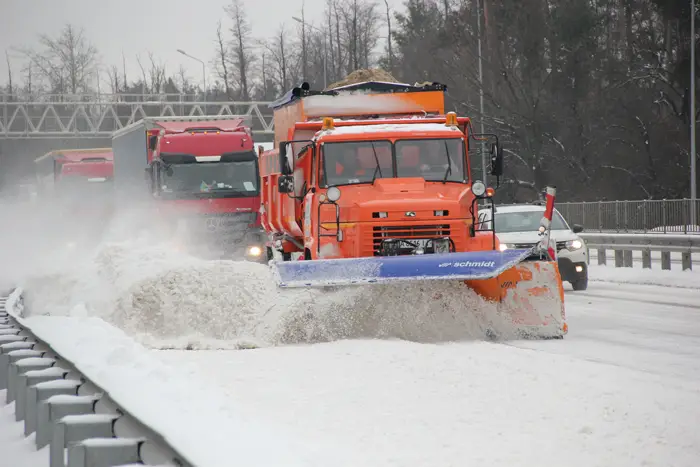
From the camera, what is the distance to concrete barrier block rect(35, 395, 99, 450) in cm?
670

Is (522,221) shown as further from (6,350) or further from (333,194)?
(6,350)

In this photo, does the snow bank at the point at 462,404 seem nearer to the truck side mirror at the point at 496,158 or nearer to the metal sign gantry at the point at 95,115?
the truck side mirror at the point at 496,158

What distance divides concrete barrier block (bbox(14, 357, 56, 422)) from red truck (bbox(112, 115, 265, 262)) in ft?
50.4

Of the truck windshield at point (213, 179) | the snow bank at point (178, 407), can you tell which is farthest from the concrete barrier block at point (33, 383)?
the truck windshield at point (213, 179)

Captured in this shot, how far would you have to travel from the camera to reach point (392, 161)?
1464cm

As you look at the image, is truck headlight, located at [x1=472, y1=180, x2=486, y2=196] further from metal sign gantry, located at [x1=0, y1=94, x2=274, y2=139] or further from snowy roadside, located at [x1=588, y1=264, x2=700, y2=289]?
metal sign gantry, located at [x1=0, y1=94, x2=274, y2=139]

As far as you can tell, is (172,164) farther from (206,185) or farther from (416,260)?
(416,260)

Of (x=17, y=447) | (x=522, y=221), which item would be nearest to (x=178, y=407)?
(x=17, y=447)

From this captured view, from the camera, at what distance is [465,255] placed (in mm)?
12383

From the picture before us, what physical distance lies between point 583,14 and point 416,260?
40279 millimetres

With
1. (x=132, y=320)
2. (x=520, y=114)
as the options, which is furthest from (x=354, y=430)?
(x=520, y=114)

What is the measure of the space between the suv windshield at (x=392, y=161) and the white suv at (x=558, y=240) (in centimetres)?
567

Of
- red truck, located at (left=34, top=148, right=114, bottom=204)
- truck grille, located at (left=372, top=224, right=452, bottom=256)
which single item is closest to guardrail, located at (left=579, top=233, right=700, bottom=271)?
truck grille, located at (left=372, top=224, right=452, bottom=256)

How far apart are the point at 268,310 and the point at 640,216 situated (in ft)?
83.5
